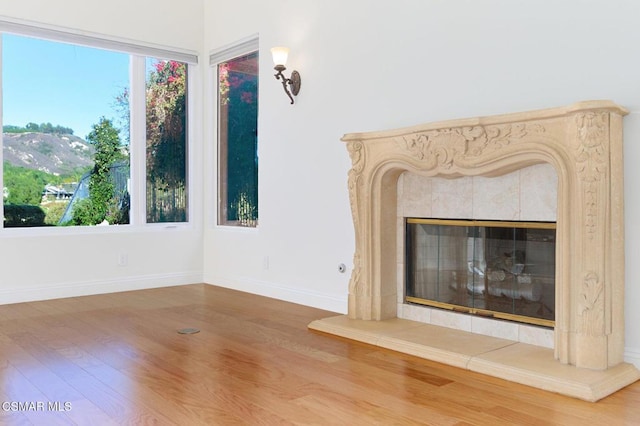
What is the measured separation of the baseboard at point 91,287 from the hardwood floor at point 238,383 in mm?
801

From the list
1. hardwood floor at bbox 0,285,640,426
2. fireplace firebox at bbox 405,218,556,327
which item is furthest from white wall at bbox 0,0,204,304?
fireplace firebox at bbox 405,218,556,327

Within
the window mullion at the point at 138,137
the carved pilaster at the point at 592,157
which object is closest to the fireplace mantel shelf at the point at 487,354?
the carved pilaster at the point at 592,157

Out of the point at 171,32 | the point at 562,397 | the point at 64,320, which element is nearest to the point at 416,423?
the point at 562,397

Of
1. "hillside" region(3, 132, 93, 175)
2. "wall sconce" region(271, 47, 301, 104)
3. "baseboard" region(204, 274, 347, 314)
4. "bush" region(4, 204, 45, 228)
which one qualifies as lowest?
"baseboard" region(204, 274, 347, 314)

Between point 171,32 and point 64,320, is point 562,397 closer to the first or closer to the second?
point 64,320

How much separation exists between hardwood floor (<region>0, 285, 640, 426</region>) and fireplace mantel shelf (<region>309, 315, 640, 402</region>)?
7 centimetres

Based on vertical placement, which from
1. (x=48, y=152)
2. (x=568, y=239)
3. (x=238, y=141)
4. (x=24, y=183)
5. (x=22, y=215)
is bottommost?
(x=568, y=239)

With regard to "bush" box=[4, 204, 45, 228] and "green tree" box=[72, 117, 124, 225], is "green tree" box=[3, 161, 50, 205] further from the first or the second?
"green tree" box=[72, 117, 124, 225]

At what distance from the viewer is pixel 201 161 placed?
6.06 metres

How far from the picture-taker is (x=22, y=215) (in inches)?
198

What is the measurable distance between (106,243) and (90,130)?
1094mm

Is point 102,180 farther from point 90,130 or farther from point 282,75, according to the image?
point 282,75

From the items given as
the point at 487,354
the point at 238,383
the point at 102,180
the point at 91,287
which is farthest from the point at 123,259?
the point at 487,354

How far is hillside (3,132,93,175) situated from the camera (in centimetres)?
500
